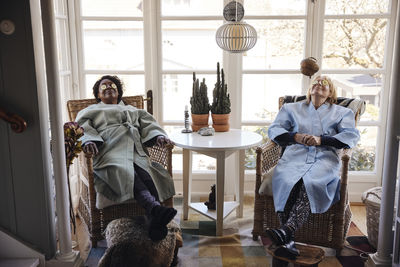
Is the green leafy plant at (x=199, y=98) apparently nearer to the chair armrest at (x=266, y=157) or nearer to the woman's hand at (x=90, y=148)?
the chair armrest at (x=266, y=157)

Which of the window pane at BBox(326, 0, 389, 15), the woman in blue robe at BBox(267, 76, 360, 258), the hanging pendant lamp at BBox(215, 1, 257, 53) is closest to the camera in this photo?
the woman in blue robe at BBox(267, 76, 360, 258)

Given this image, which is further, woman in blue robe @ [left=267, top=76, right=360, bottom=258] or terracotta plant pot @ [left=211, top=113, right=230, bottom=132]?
terracotta plant pot @ [left=211, top=113, right=230, bottom=132]

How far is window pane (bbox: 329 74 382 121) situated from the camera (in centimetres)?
347

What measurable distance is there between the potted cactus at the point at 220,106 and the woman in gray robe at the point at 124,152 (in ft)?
1.56

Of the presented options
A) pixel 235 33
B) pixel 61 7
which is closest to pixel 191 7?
pixel 235 33

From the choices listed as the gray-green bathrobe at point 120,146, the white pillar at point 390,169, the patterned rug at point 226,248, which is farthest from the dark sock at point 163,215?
the white pillar at point 390,169

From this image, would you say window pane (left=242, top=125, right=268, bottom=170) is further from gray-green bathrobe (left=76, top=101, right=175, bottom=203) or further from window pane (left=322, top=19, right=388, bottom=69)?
gray-green bathrobe (left=76, top=101, right=175, bottom=203)

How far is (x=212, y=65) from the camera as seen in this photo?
3.54 meters

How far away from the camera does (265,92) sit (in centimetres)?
355

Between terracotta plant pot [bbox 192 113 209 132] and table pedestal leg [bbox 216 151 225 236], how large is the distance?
433 mm

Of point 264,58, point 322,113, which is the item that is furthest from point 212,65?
point 322,113

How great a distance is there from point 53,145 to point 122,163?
52 cm

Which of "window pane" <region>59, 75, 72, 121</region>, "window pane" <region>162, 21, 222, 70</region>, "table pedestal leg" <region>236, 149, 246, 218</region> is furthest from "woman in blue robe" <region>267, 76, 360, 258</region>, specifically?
"window pane" <region>59, 75, 72, 121</region>

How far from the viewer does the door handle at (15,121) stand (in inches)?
82.5
